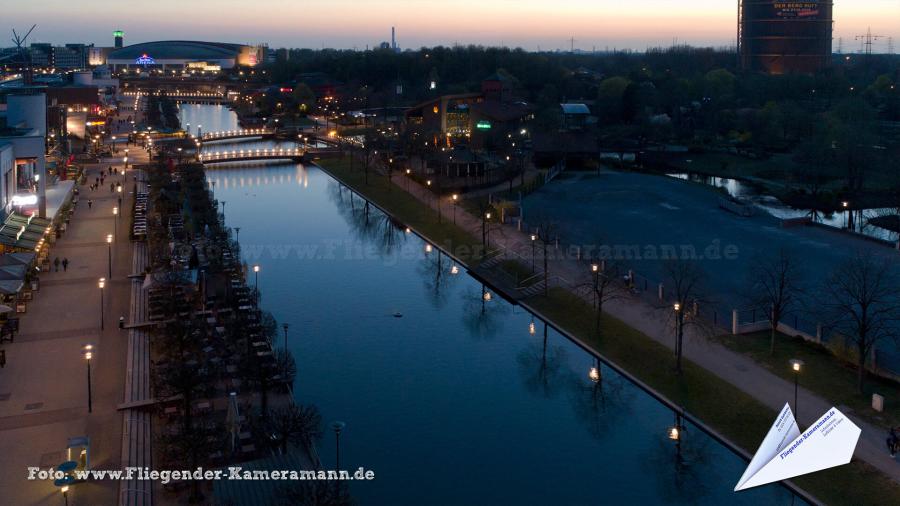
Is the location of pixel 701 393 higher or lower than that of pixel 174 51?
lower

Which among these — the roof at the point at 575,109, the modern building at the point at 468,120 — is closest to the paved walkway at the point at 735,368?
the modern building at the point at 468,120

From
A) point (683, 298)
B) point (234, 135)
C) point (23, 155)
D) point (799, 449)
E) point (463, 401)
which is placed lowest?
point (463, 401)

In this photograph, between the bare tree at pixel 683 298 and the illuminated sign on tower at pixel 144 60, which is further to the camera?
the illuminated sign on tower at pixel 144 60

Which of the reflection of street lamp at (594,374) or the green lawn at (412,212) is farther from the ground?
the green lawn at (412,212)

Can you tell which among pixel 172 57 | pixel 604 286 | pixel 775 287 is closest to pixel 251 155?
pixel 604 286

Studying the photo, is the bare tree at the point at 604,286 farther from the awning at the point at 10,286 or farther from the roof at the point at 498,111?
the roof at the point at 498,111

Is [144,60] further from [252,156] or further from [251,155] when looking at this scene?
[252,156]

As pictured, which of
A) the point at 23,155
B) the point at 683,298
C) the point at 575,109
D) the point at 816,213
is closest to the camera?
the point at 683,298

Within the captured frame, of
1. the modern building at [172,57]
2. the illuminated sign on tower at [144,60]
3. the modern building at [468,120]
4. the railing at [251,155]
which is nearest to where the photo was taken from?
the railing at [251,155]
